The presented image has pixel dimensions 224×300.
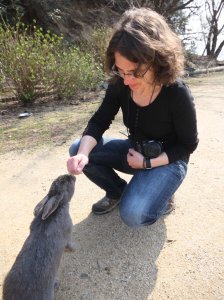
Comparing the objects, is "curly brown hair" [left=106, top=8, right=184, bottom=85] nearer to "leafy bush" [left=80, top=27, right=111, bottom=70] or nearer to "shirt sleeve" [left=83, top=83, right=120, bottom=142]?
"shirt sleeve" [left=83, top=83, right=120, bottom=142]

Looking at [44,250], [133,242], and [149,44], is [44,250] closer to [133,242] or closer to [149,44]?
[133,242]

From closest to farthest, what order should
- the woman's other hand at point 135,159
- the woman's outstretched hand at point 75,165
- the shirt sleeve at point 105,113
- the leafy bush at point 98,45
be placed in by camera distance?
1. the woman's outstretched hand at point 75,165
2. the woman's other hand at point 135,159
3. the shirt sleeve at point 105,113
4. the leafy bush at point 98,45

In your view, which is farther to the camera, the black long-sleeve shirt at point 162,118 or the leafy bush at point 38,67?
the leafy bush at point 38,67

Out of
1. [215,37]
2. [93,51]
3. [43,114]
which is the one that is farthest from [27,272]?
[215,37]

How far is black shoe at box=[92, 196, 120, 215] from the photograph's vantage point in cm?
334

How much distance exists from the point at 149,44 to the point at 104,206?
1.45 meters

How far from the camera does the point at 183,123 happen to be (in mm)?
2848

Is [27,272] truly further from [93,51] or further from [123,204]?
[93,51]

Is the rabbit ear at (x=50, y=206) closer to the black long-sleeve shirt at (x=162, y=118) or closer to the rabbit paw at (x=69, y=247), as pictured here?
the rabbit paw at (x=69, y=247)

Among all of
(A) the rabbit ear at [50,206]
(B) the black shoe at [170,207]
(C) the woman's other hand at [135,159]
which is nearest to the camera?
(A) the rabbit ear at [50,206]

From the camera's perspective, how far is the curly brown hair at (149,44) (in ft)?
8.09

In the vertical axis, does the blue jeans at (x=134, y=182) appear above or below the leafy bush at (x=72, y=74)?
above

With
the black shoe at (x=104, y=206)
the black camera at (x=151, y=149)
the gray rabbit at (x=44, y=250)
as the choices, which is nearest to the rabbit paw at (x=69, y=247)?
the gray rabbit at (x=44, y=250)

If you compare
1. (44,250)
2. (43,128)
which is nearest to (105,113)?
(44,250)
